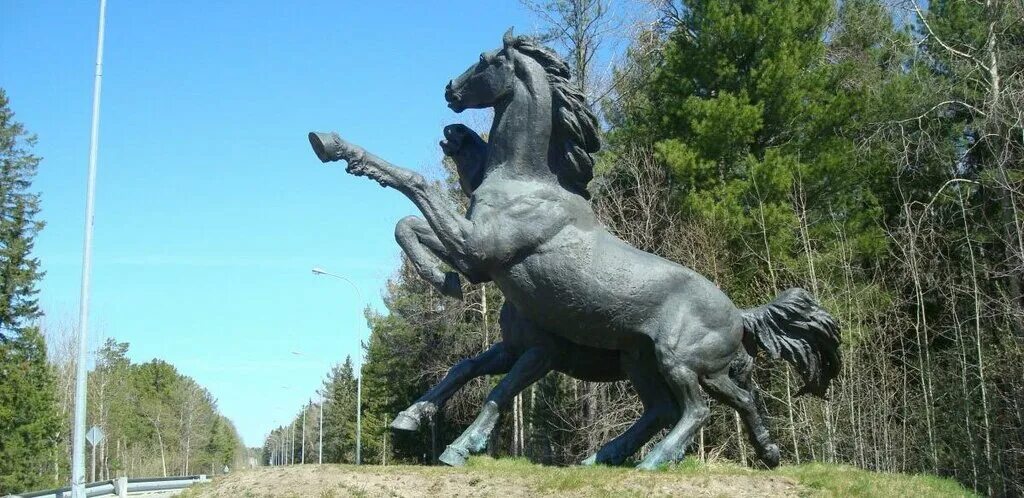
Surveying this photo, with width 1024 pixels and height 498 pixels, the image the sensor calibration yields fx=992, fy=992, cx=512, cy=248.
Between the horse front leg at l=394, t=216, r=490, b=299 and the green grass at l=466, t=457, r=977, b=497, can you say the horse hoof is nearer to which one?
the green grass at l=466, t=457, r=977, b=497

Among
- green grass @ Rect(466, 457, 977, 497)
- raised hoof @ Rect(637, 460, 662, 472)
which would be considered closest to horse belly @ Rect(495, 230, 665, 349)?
raised hoof @ Rect(637, 460, 662, 472)

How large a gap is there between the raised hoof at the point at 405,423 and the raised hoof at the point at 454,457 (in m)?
0.32

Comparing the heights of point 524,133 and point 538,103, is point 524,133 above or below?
below

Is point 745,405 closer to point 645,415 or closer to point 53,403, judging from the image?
point 645,415

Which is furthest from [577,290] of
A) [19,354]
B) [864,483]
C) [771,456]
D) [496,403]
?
[19,354]

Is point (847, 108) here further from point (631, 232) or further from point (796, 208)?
point (631, 232)

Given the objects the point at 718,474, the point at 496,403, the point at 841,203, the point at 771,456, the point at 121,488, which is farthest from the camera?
the point at 841,203

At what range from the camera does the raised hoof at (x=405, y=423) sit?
7.94m

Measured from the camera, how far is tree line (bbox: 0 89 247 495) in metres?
34.8

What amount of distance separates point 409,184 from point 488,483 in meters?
2.43

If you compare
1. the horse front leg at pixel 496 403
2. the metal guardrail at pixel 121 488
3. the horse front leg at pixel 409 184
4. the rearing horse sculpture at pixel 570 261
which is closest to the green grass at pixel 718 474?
the horse front leg at pixel 496 403

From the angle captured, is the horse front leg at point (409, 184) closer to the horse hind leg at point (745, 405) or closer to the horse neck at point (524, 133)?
the horse neck at point (524, 133)

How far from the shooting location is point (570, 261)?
801 centimetres

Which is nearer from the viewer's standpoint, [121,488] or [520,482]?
[520,482]
